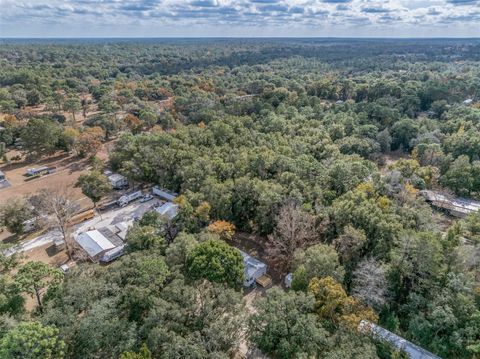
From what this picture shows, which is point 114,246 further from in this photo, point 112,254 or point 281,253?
point 281,253

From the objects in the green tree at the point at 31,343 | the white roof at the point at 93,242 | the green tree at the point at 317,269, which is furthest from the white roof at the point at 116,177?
the green tree at the point at 317,269

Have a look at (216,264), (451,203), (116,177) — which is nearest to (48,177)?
(116,177)

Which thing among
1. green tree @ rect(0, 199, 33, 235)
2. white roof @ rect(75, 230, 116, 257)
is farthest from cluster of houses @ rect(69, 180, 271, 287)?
green tree @ rect(0, 199, 33, 235)

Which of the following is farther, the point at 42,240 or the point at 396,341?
the point at 42,240

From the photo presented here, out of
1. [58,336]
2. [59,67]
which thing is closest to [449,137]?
[58,336]

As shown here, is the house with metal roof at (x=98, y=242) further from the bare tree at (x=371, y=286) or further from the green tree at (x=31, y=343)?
the bare tree at (x=371, y=286)
